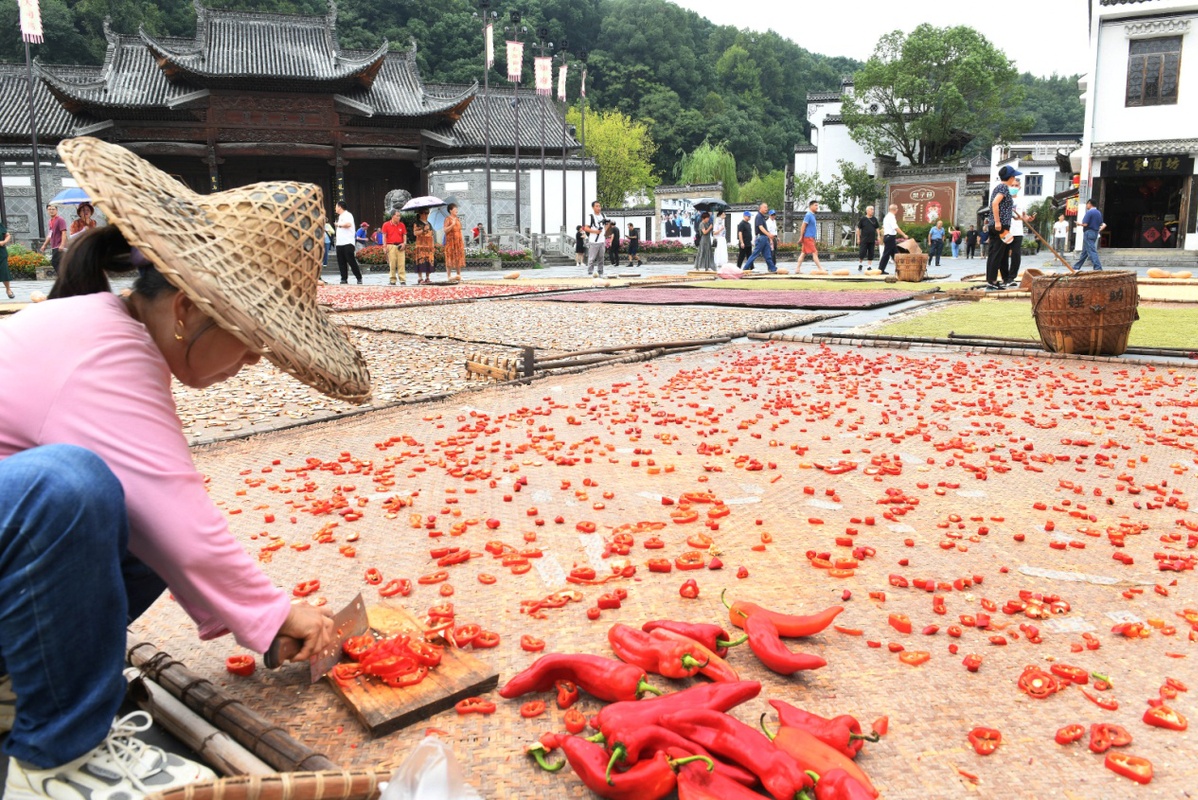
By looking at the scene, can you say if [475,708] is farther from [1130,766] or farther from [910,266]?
[910,266]

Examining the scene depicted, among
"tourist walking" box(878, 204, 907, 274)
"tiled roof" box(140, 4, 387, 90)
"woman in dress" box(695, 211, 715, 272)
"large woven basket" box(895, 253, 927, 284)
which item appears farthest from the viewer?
"tiled roof" box(140, 4, 387, 90)

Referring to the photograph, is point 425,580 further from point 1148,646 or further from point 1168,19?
point 1168,19

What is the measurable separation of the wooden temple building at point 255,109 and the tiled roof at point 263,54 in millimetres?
42

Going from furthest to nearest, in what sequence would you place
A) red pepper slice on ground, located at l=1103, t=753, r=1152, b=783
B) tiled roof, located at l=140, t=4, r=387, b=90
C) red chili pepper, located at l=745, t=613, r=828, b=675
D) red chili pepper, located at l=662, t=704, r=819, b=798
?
tiled roof, located at l=140, t=4, r=387, b=90 < red chili pepper, located at l=745, t=613, r=828, b=675 < red pepper slice on ground, located at l=1103, t=753, r=1152, b=783 < red chili pepper, located at l=662, t=704, r=819, b=798

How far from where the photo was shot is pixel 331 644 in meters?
1.97

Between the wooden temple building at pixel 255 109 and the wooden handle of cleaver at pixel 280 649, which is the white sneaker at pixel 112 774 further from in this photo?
the wooden temple building at pixel 255 109

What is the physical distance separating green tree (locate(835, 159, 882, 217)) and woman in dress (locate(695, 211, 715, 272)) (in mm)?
20722

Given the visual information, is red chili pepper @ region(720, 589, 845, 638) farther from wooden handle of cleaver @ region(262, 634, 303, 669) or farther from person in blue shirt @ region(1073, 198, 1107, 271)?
person in blue shirt @ region(1073, 198, 1107, 271)

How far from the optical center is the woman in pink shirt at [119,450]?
1417mm

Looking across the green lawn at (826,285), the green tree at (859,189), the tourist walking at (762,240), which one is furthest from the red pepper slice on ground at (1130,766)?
the green tree at (859,189)

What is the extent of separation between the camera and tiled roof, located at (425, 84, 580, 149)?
3312 centimetres

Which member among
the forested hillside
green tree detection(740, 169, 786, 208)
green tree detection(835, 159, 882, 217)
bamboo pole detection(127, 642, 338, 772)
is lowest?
bamboo pole detection(127, 642, 338, 772)

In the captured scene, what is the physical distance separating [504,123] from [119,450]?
35028 millimetres

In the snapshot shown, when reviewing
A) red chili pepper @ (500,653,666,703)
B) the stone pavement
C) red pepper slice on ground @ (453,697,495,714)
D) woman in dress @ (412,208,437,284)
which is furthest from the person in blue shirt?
red pepper slice on ground @ (453,697,495,714)
